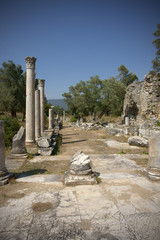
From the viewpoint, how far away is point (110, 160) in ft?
22.9

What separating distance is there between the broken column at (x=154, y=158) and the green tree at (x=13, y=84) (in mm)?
21862

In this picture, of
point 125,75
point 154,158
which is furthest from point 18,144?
point 125,75

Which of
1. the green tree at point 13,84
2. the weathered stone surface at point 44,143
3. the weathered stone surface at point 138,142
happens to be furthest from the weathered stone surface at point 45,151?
the green tree at point 13,84

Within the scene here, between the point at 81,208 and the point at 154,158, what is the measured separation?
9.68 ft

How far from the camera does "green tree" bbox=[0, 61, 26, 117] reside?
23.7 metres

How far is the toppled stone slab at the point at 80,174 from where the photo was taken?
14.5 ft

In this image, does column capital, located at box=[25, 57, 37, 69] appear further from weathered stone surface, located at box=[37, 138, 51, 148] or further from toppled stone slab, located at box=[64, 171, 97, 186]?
toppled stone slab, located at box=[64, 171, 97, 186]

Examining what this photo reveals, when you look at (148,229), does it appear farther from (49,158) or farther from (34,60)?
(34,60)

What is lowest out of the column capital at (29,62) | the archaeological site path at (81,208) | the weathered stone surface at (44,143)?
the archaeological site path at (81,208)

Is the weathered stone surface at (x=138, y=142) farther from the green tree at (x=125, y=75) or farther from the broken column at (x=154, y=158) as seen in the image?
the green tree at (x=125, y=75)

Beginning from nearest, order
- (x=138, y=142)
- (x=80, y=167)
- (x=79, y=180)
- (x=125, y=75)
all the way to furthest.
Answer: (x=79, y=180) < (x=80, y=167) < (x=138, y=142) < (x=125, y=75)

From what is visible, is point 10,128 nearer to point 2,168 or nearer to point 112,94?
point 2,168

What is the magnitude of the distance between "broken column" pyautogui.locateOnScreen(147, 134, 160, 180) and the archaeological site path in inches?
10.7

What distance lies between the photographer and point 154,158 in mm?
5004
